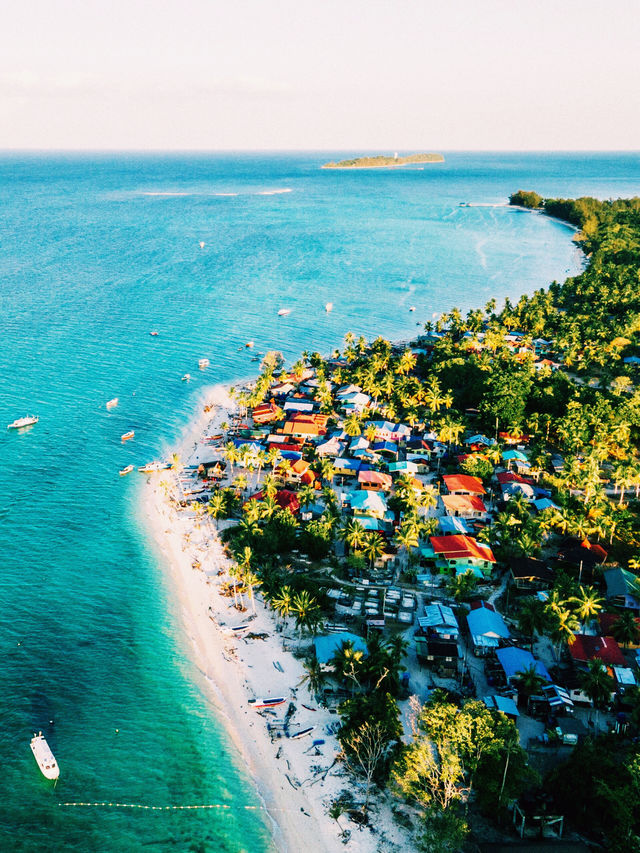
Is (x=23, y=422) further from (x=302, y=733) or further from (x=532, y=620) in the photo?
(x=532, y=620)

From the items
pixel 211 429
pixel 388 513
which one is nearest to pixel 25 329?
pixel 211 429

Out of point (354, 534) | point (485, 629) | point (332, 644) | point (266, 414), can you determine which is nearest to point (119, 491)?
point (266, 414)

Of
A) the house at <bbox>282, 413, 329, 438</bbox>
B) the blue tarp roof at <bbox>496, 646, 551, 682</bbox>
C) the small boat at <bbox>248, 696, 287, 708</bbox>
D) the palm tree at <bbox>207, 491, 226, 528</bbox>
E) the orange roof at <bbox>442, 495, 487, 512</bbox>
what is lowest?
the small boat at <bbox>248, 696, 287, 708</bbox>

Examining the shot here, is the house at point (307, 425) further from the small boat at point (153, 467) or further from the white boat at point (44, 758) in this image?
the white boat at point (44, 758)

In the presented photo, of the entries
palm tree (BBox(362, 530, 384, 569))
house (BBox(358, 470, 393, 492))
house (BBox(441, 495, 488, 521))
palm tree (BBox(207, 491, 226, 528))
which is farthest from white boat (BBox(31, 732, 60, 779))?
house (BBox(441, 495, 488, 521))

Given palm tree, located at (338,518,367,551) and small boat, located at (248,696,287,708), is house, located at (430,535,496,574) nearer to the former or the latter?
palm tree, located at (338,518,367,551)

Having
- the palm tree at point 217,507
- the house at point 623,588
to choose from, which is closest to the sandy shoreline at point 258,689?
the palm tree at point 217,507
